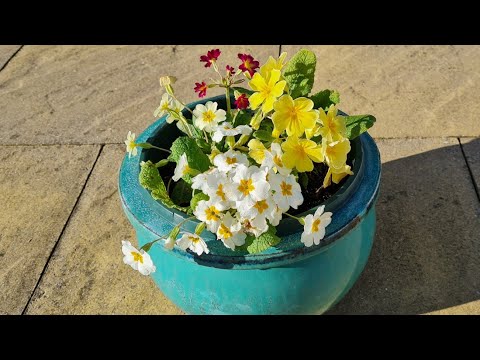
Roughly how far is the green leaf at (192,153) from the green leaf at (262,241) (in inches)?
11.0

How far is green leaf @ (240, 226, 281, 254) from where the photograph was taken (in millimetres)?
1762

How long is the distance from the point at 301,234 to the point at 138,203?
0.55 metres

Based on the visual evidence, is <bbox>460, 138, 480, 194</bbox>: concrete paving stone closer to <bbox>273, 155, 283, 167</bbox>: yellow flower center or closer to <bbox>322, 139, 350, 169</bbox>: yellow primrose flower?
<bbox>322, 139, 350, 169</bbox>: yellow primrose flower

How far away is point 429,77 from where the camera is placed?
3.59m

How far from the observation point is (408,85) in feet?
11.6

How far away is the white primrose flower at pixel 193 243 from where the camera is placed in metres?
1.75

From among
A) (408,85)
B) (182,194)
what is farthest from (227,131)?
(408,85)

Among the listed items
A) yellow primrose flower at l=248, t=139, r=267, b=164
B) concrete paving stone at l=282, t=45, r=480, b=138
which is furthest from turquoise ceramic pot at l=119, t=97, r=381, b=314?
concrete paving stone at l=282, t=45, r=480, b=138

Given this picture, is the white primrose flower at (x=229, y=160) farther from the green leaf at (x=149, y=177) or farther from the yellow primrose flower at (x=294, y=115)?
the green leaf at (x=149, y=177)

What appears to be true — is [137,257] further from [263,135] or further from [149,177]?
[263,135]

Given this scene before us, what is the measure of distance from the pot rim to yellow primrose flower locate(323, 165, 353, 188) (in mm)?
36

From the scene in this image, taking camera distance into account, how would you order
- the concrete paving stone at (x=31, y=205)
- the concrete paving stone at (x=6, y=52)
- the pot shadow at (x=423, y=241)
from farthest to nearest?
the concrete paving stone at (x=6, y=52) → the concrete paving stone at (x=31, y=205) → the pot shadow at (x=423, y=241)

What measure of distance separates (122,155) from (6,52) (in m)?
1.73

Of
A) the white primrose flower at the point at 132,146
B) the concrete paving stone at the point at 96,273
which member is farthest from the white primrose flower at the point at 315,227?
the concrete paving stone at the point at 96,273
